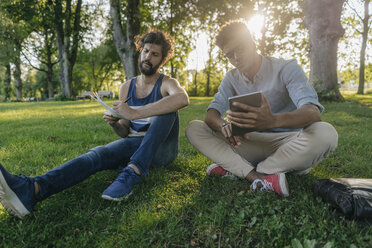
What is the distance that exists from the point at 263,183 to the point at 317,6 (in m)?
11.0

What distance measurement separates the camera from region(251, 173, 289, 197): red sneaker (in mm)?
2381

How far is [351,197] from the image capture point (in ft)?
6.14

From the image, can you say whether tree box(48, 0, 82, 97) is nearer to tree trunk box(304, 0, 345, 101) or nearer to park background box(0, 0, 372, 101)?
park background box(0, 0, 372, 101)

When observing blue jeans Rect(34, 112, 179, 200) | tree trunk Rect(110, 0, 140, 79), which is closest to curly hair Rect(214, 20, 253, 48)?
blue jeans Rect(34, 112, 179, 200)

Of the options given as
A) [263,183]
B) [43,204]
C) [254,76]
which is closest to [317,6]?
[254,76]

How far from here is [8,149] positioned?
13.7ft

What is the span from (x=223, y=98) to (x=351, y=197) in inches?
69.5

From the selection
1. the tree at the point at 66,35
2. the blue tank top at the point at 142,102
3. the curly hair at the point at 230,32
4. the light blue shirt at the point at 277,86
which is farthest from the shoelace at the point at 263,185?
the tree at the point at 66,35

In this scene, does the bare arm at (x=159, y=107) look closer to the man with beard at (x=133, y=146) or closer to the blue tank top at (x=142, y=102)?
the man with beard at (x=133, y=146)

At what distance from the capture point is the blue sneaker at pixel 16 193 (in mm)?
1895

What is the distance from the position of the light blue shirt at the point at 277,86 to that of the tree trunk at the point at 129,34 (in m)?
8.63

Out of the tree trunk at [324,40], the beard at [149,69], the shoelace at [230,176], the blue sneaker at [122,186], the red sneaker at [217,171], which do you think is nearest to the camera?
the blue sneaker at [122,186]

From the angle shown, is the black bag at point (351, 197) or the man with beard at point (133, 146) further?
the man with beard at point (133, 146)

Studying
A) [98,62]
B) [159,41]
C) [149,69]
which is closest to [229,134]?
[149,69]
